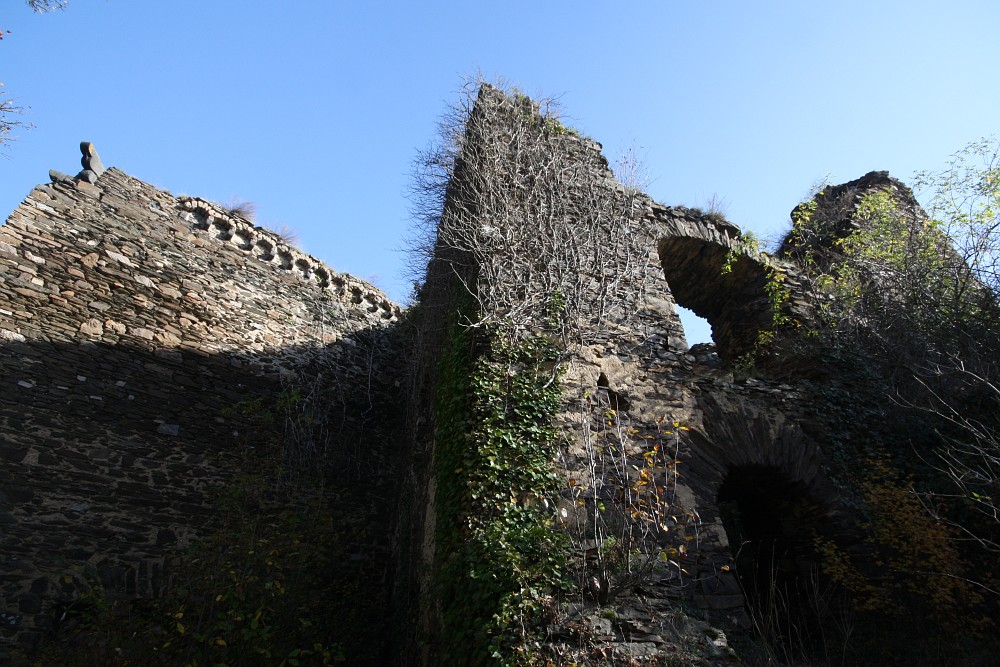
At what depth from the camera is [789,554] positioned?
20.1ft

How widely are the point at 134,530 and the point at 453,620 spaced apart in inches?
157

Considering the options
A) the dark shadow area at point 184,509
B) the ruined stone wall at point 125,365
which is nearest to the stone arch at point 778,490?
the dark shadow area at point 184,509

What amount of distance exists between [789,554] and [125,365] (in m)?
7.81

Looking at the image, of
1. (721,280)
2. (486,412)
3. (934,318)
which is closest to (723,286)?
(721,280)

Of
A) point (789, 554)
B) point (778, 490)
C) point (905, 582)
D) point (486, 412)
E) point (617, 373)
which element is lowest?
point (905, 582)

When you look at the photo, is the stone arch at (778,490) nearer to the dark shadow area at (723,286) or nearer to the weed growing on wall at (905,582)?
the weed growing on wall at (905,582)

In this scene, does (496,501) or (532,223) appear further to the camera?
(532,223)

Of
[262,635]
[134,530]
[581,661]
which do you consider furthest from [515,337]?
[134,530]

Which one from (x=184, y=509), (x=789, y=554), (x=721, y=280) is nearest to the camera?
(x=789, y=554)

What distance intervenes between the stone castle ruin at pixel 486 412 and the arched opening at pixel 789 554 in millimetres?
37

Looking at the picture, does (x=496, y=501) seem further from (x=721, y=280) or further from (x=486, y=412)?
(x=721, y=280)

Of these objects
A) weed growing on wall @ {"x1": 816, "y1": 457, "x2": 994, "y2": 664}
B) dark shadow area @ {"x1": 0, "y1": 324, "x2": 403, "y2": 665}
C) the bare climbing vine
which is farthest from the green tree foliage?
dark shadow area @ {"x1": 0, "y1": 324, "x2": 403, "y2": 665}

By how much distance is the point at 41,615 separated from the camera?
17.5 ft

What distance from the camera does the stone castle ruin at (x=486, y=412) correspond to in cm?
454
